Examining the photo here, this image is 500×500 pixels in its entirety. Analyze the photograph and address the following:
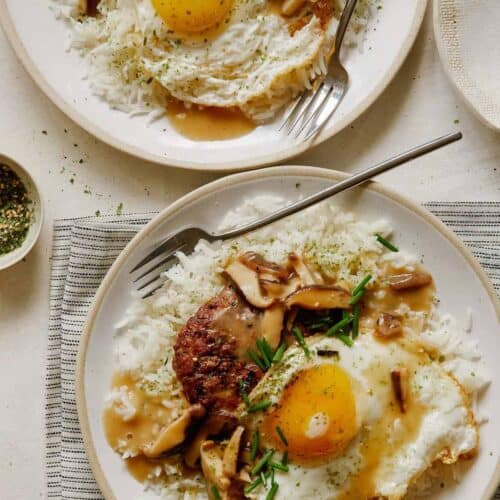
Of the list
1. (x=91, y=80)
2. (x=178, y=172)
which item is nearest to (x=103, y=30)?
(x=91, y=80)

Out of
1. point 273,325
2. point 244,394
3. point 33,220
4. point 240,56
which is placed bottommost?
point 244,394

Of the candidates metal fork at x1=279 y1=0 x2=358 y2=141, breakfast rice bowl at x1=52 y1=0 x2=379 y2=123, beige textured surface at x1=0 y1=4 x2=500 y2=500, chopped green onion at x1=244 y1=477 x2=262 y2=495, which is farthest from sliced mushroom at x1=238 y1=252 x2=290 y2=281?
chopped green onion at x1=244 y1=477 x2=262 y2=495

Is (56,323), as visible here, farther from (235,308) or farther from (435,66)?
(435,66)

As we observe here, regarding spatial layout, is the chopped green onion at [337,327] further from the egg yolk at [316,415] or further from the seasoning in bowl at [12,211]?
the seasoning in bowl at [12,211]

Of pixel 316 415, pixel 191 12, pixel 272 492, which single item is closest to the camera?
pixel 316 415

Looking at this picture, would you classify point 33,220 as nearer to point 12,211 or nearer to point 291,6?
point 12,211

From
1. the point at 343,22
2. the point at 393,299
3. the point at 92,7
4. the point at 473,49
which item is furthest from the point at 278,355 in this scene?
the point at 92,7

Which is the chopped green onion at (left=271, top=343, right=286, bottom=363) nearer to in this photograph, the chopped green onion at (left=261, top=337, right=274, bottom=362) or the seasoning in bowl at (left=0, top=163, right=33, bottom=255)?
the chopped green onion at (left=261, top=337, right=274, bottom=362)
